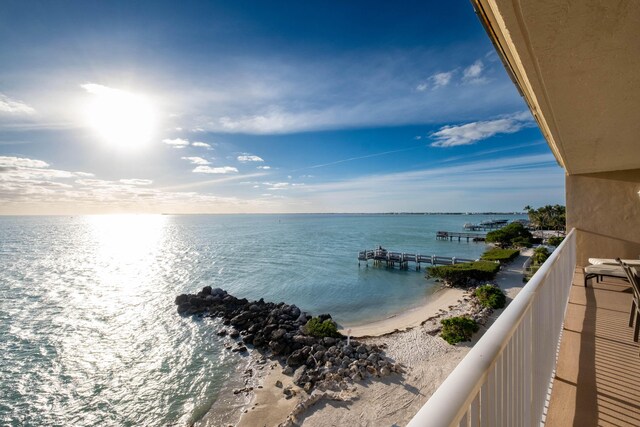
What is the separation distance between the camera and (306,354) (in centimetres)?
1098

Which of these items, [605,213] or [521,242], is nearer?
[605,213]

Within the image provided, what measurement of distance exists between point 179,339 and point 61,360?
16.4 ft

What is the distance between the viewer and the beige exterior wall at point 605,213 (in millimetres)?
6492

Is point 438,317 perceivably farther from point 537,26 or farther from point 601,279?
point 537,26

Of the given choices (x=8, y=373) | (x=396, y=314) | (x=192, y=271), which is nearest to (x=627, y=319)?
(x=396, y=314)

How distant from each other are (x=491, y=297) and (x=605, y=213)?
10.4m

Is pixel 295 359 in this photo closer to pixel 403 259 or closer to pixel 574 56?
pixel 574 56

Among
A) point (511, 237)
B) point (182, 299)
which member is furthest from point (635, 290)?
point (511, 237)

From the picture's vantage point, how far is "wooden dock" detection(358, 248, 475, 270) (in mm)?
27750

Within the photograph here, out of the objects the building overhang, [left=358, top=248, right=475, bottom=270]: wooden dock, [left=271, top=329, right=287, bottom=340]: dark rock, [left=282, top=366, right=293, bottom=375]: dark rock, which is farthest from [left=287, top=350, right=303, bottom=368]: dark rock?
[left=358, top=248, right=475, bottom=270]: wooden dock

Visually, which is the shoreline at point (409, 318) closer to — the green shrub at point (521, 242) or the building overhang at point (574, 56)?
the building overhang at point (574, 56)

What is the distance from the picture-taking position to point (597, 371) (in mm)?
2770

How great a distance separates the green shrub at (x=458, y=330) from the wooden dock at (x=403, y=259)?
15845mm

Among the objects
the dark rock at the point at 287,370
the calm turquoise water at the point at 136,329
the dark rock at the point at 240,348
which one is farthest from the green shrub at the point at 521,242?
the dark rock at the point at 287,370
